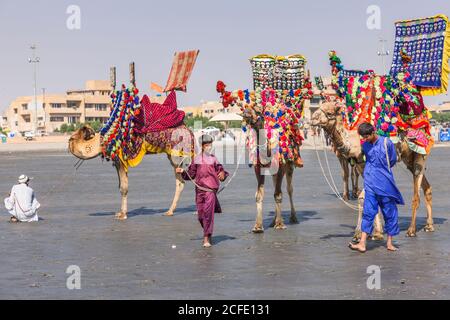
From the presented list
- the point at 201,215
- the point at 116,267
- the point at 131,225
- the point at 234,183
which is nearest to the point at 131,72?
the point at 131,225

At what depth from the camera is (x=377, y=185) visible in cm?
1163

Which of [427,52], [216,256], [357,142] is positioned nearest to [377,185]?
→ [357,142]

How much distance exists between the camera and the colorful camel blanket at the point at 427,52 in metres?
14.1

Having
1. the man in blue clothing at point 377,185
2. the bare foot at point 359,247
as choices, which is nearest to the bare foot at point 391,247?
the man in blue clothing at point 377,185

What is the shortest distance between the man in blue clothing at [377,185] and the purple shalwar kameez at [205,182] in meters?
2.33

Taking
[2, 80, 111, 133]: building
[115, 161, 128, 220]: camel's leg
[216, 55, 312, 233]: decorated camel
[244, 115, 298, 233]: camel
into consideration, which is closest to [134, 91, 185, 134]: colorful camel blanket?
[115, 161, 128, 220]: camel's leg

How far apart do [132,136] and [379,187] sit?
689cm

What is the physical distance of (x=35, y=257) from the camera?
11789 millimetres

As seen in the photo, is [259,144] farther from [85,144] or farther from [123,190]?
[85,144]

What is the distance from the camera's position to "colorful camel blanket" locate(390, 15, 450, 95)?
14086 mm

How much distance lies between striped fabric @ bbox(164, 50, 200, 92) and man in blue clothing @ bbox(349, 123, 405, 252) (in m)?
7.52

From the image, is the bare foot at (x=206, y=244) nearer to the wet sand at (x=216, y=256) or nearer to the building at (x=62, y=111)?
the wet sand at (x=216, y=256)

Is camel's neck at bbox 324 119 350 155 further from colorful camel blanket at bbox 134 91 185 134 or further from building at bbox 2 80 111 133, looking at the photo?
building at bbox 2 80 111 133
